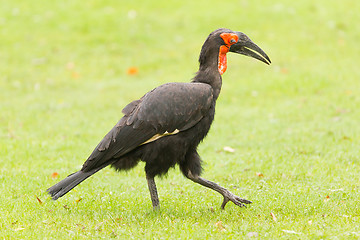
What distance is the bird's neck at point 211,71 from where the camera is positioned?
611 cm

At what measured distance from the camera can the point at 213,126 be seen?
10688mm

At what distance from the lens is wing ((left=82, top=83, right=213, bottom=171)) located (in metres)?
5.76

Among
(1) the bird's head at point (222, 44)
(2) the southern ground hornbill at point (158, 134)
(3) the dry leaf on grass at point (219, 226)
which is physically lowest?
(3) the dry leaf on grass at point (219, 226)

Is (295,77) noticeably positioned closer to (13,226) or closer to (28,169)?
(28,169)

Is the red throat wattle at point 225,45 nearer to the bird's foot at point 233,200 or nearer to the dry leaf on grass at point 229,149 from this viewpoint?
the bird's foot at point 233,200

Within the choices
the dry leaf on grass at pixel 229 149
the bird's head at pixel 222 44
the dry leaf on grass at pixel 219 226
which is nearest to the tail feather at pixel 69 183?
the dry leaf on grass at pixel 219 226

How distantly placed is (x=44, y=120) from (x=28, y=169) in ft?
11.2

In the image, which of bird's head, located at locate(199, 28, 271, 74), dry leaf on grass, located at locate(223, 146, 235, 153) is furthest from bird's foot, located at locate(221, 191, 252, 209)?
dry leaf on grass, located at locate(223, 146, 235, 153)

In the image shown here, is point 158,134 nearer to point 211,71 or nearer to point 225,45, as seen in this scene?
point 211,71

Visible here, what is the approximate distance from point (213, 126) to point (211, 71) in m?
4.61

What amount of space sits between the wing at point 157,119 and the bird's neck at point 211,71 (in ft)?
0.86

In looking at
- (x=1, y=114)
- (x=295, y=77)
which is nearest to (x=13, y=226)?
(x=1, y=114)

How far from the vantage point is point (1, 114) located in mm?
11516

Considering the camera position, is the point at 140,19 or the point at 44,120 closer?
the point at 44,120
